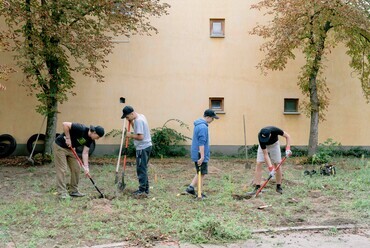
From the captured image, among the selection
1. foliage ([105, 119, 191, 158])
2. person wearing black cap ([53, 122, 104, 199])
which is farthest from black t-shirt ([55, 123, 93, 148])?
foliage ([105, 119, 191, 158])

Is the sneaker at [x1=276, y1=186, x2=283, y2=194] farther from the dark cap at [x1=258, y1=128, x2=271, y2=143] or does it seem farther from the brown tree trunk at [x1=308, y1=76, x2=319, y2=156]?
the brown tree trunk at [x1=308, y1=76, x2=319, y2=156]

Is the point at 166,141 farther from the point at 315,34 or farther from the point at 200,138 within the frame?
the point at 200,138

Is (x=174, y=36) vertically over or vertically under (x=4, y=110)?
over

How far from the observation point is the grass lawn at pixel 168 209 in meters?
5.77

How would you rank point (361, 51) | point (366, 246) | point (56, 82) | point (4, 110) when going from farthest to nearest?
1. point (4, 110)
2. point (361, 51)
3. point (56, 82)
4. point (366, 246)

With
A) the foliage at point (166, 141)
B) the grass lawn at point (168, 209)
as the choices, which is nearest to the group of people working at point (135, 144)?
the grass lawn at point (168, 209)

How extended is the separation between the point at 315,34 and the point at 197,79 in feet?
14.6

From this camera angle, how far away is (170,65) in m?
15.8

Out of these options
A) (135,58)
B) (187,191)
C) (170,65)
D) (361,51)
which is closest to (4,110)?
(135,58)

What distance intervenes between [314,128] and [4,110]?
1051 cm

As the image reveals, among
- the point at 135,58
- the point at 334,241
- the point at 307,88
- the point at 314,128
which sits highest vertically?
the point at 135,58

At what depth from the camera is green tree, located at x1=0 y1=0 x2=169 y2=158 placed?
452 inches

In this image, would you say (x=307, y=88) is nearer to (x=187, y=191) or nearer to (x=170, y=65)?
(x=170, y=65)

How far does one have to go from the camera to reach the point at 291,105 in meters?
16.1
